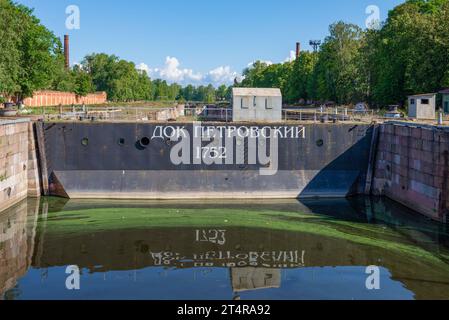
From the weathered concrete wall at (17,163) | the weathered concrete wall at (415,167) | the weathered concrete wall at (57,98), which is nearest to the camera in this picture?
the weathered concrete wall at (415,167)

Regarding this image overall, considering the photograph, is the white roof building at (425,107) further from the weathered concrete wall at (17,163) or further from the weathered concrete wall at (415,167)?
the weathered concrete wall at (17,163)

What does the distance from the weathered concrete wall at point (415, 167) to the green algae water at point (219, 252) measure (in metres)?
0.95

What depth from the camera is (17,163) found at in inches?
1114

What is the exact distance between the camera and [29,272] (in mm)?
18219

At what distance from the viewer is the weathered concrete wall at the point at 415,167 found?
24234 mm

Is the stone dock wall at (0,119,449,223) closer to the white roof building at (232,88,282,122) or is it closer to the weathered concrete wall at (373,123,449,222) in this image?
the weathered concrete wall at (373,123,449,222)

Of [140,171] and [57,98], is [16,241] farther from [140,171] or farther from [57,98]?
[57,98]

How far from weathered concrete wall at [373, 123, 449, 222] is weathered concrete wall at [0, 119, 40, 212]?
20.5m

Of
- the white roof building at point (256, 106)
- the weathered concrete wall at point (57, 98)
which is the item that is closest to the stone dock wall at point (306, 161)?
the white roof building at point (256, 106)

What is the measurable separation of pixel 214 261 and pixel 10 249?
8304 mm

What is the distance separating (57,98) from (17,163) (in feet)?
240

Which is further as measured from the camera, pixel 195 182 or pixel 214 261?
pixel 195 182
